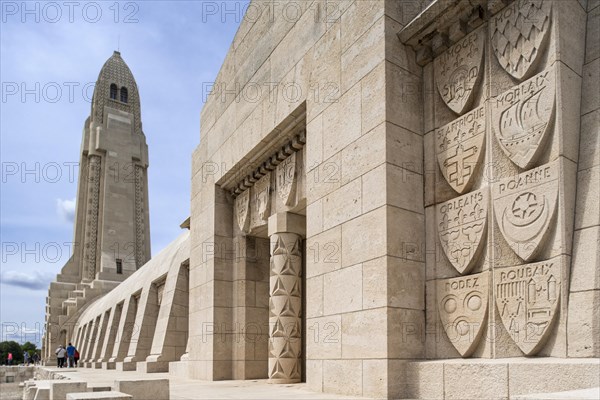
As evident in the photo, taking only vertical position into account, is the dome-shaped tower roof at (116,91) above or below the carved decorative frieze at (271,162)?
above

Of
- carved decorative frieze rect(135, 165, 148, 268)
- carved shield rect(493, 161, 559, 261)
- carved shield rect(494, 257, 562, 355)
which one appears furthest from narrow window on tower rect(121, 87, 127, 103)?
carved shield rect(494, 257, 562, 355)

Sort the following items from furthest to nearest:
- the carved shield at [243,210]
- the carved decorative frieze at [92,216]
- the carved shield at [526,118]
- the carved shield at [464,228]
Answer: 1. the carved decorative frieze at [92,216]
2. the carved shield at [243,210]
3. the carved shield at [464,228]
4. the carved shield at [526,118]

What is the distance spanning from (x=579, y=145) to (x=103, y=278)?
5034cm

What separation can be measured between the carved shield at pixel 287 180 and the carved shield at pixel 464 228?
3.79 m

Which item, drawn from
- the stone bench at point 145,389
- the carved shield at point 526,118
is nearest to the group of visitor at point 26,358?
the stone bench at point 145,389

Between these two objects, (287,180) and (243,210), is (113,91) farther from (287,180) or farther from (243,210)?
(287,180)

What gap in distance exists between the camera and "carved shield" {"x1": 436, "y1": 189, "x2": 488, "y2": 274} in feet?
20.3

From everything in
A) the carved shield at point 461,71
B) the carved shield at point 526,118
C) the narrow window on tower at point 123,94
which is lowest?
the carved shield at point 526,118

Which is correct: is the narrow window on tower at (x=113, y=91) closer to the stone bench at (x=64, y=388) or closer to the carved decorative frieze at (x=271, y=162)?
the carved decorative frieze at (x=271, y=162)

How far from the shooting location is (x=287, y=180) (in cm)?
1026

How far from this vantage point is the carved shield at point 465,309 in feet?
19.7

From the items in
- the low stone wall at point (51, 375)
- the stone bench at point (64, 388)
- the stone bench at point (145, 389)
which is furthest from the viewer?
the low stone wall at point (51, 375)

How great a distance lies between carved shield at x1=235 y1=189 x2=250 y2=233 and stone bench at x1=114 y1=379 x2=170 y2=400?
4990 millimetres

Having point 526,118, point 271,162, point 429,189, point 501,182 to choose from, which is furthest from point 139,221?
point 526,118
